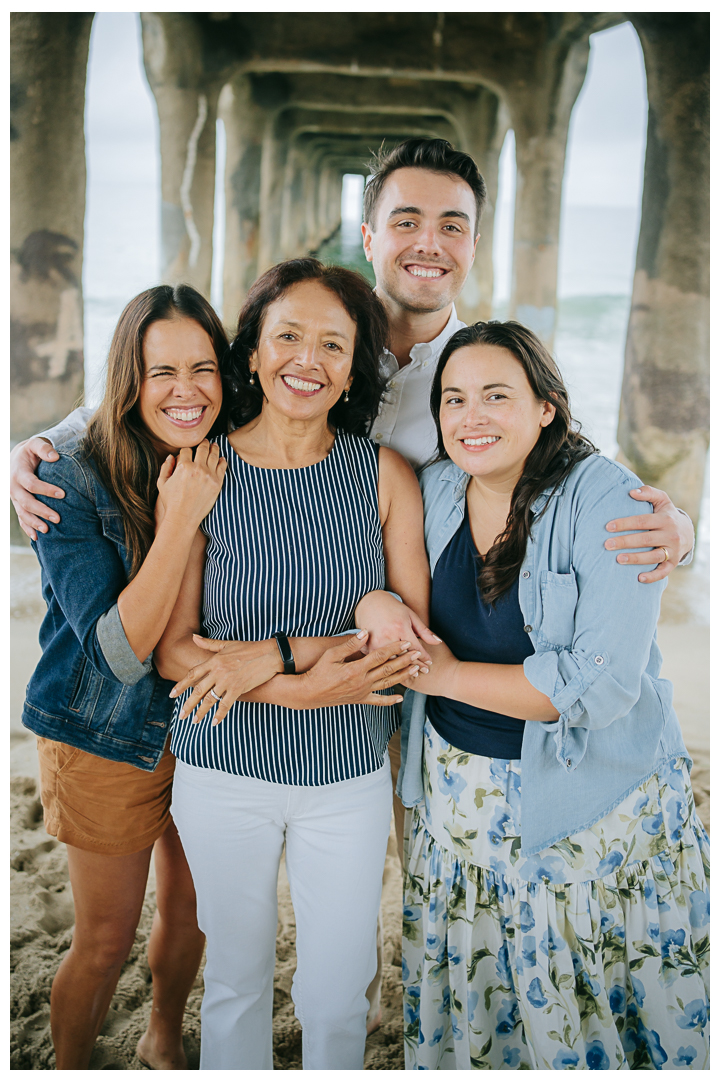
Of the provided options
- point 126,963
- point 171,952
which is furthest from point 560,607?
point 126,963

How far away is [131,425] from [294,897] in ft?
4.50

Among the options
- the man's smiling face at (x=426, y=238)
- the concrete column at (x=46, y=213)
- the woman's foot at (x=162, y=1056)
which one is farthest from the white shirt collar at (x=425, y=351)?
the concrete column at (x=46, y=213)

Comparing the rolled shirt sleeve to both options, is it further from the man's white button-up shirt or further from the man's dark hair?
the man's dark hair

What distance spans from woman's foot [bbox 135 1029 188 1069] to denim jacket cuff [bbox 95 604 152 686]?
1.39 meters

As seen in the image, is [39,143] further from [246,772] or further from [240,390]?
[246,772]

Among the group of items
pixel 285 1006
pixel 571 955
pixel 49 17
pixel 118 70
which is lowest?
pixel 285 1006

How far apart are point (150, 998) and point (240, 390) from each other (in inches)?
88.4

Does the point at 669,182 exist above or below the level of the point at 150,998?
above

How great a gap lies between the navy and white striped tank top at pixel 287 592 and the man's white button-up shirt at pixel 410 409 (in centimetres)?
46

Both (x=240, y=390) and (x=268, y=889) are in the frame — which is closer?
(x=268, y=889)

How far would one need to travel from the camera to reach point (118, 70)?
8141mm

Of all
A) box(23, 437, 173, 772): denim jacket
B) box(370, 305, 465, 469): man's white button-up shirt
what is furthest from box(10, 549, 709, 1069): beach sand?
box(370, 305, 465, 469): man's white button-up shirt

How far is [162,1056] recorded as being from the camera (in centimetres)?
244

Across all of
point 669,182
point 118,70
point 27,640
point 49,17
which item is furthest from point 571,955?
point 118,70
